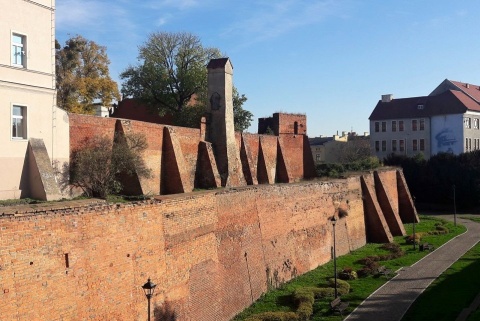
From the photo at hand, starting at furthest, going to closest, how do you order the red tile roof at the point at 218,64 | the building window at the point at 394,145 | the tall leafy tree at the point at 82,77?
the building window at the point at 394,145
the tall leafy tree at the point at 82,77
the red tile roof at the point at 218,64

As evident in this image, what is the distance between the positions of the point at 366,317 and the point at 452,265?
8.22m

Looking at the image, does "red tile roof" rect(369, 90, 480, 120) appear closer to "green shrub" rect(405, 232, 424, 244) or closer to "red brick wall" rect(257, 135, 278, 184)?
"green shrub" rect(405, 232, 424, 244)

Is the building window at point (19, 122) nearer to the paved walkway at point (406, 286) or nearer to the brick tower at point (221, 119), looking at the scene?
the brick tower at point (221, 119)

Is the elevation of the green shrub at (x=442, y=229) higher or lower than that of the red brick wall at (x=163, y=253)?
lower

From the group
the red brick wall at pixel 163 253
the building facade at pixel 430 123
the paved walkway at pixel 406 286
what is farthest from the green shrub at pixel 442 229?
the building facade at pixel 430 123

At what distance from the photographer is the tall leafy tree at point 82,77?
101ft

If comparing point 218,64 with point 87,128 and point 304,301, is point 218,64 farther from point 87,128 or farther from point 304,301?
point 304,301

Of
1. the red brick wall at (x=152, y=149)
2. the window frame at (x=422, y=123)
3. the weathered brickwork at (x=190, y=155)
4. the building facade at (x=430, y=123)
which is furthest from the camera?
the window frame at (x=422, y=123)

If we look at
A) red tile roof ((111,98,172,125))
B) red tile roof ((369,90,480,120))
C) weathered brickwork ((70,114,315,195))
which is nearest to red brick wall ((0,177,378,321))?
weathered brickwork ((70,114,315,195))

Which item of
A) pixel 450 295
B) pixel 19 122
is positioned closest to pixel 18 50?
pixel 19 122

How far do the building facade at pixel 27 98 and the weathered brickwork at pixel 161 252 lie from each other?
3767 millimetres

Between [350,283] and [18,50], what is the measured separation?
46.6 ft

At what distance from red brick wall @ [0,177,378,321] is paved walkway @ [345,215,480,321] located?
3.51m

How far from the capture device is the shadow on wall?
12484 mm
